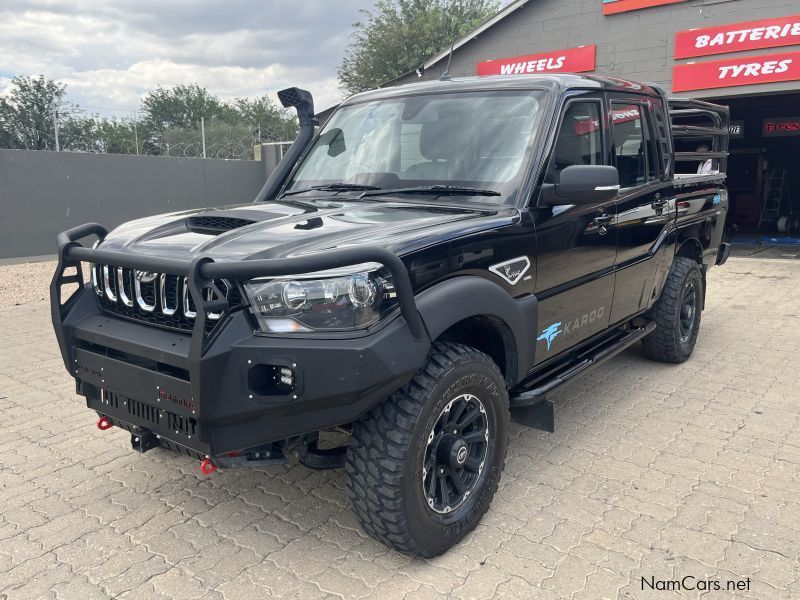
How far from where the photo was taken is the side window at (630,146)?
13.2 ft

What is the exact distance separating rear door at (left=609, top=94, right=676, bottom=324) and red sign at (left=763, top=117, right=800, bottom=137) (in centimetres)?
1521

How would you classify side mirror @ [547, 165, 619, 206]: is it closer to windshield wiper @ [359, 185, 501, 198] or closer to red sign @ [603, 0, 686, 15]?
windshield wiper @ [359, 185, 501, 198]

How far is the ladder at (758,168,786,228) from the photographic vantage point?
17.8m

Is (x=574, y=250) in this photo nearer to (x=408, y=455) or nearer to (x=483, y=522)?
(x=483, y=522)

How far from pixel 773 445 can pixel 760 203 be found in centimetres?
1650

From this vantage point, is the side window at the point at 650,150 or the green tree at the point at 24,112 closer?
the side window at the point at 650,150

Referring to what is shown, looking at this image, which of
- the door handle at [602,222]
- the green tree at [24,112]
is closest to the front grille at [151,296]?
the door handle at [602,222]

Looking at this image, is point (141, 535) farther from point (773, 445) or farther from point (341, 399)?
point (773, 445)

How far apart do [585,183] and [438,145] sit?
0.87 metres

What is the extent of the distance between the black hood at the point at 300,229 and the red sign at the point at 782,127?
17541mm

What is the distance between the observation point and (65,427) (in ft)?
13.7

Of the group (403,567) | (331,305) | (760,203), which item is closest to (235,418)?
(331,305)

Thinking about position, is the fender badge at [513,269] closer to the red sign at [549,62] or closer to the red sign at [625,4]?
the red sign at [549,62]

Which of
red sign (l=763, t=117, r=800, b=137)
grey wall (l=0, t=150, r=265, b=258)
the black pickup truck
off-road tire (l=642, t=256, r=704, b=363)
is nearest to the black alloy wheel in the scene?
the black pickup truck
